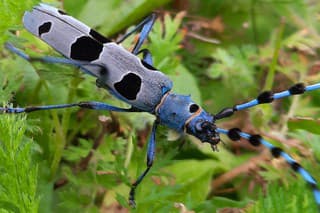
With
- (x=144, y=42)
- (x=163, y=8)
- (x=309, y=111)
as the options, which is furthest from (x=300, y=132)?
(x=163, y=8)

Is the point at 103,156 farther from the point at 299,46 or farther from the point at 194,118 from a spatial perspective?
the point at 299,46

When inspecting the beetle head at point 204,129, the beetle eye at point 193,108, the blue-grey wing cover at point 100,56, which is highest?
the blue-grey wing cover at point 100,56

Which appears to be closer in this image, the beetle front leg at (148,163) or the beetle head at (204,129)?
the beetle front leg at (148,163)

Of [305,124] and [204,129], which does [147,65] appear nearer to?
[204,129]

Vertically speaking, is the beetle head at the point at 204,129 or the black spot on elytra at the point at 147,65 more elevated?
the black spot on elytra at the point at 147,65

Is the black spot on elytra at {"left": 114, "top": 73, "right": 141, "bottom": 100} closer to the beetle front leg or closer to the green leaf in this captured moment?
the beetle front leg

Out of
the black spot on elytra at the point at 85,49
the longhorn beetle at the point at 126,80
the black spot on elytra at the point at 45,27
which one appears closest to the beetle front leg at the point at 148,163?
the longhorn beetle at the point at 126,80

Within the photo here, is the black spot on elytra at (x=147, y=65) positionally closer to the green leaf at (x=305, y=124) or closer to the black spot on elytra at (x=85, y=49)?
the black spot on elytra at (x=85, y=49)

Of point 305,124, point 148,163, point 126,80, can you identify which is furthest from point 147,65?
point 305,124
